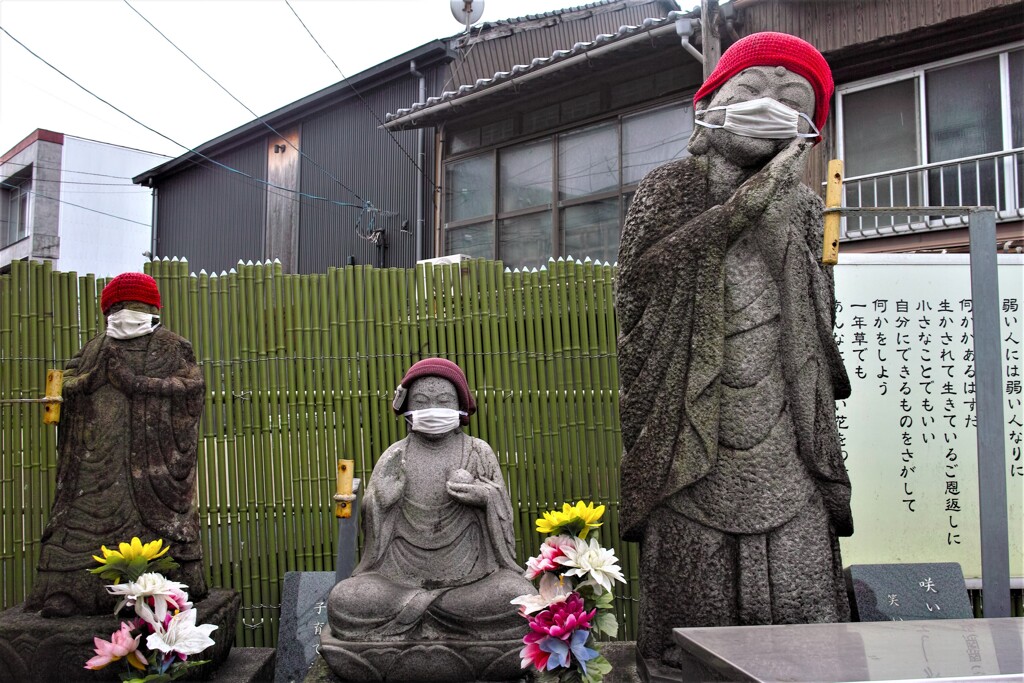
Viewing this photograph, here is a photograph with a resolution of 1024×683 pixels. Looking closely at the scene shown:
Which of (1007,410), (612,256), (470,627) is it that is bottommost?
(470,627)

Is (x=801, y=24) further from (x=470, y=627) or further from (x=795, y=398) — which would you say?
(x=470, y=627)

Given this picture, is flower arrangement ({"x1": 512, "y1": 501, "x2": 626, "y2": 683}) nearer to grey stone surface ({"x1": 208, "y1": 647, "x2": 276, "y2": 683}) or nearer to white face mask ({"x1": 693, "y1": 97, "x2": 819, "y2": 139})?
white face mask ({"x1": 693, "y1": 97, "x2": 819, "y2": 139})

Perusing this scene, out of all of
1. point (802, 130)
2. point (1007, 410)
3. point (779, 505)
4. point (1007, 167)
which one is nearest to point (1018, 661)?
point (779, 505)

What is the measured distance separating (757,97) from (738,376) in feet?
4.10

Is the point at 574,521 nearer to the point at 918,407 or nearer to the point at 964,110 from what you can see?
the point at 918,407

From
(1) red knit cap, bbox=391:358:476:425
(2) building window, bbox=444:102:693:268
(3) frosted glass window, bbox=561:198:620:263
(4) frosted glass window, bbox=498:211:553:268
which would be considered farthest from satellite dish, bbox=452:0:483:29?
(1) red knit cap, bbox=391:358:476:425

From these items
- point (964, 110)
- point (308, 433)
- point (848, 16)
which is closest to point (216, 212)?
point (308, 433)

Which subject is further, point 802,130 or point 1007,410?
point 1007,410

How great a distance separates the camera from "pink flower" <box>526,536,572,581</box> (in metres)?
3.28

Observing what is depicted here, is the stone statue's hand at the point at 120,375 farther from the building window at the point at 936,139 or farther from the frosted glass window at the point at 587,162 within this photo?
the building window at the point at 936,139

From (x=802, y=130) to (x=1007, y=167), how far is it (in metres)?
6.69

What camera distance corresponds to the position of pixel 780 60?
349 cm

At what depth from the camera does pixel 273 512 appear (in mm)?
6797

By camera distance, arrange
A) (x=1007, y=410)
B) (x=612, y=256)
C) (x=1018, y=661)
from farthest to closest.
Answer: (x=612, y=256) → (x=1007, y=410) → (x=1018, y=661)
